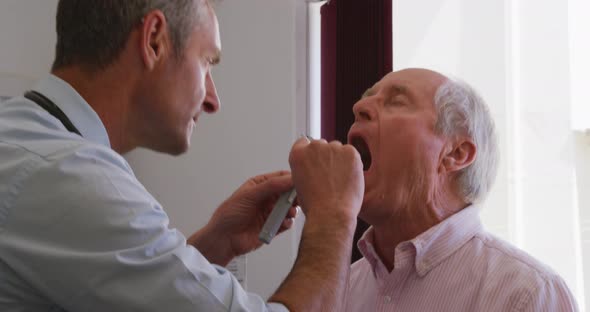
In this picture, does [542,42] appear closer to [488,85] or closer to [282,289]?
[488,85]

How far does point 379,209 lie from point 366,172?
90 mm

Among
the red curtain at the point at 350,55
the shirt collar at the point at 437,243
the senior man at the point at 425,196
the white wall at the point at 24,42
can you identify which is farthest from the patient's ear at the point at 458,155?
the white wall at the point at 24,42

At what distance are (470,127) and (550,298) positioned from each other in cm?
43

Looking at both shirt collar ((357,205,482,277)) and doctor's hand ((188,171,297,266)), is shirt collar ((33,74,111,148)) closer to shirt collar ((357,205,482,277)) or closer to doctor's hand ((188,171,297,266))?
doctor's hand ((188,171,297,266))

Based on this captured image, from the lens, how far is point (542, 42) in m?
2.12

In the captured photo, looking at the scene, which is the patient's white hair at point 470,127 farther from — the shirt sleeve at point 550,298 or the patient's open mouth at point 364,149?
the shirt sleeve at point 550,298

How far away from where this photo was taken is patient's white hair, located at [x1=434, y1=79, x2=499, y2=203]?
1387mm

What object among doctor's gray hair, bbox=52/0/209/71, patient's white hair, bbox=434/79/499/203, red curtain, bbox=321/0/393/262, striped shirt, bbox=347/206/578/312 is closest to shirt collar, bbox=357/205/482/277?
striped shirt, bbox=347/206/578/312

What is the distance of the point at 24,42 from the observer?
214 cm

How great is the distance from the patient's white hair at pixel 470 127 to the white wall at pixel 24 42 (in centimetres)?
146

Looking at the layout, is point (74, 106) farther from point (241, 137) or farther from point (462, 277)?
point (241, 137)

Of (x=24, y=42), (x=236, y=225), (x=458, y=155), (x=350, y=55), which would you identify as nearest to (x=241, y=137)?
(x=350, y=55)

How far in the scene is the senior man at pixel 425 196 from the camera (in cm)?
124

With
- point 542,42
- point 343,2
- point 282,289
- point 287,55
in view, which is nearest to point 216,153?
point 287,55
